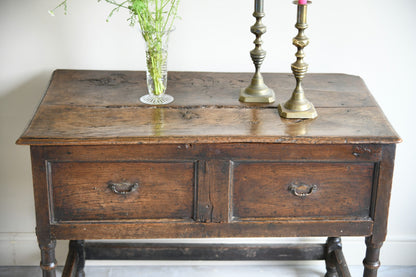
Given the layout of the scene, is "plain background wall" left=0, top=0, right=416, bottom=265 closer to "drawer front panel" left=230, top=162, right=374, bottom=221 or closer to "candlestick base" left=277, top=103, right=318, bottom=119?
"candlestick base" left=277, top=103, right=318, bottom=119

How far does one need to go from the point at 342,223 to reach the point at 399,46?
2.92ft

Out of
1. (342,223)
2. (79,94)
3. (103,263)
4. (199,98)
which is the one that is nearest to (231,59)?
(199,98)

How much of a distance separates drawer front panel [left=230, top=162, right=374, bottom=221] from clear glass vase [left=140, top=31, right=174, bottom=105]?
39cm

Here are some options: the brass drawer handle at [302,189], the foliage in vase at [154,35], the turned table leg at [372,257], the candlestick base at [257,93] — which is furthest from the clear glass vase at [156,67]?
the turned table leg at [372,257]

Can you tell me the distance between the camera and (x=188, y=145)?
1.79 metres

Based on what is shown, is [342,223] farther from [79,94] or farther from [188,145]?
[79,94]

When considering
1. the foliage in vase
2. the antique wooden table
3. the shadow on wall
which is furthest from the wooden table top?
the shadow on wall

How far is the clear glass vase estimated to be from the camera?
1.94 meters

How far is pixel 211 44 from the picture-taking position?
2383mm

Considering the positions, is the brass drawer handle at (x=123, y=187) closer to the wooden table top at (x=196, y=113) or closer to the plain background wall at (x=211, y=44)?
the wooden table top at (x=196, y=113)

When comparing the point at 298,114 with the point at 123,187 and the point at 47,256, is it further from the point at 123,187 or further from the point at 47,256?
the point at 47,256

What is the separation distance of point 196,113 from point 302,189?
42 centimetres

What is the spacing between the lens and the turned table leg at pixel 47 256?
189 centimetres

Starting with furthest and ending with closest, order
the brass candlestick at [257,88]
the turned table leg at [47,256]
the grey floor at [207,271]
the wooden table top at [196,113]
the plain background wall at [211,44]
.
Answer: the grey floor at [207,271], the plain background wall at [211,44], the brass candlestick at [257,88], the turned table leg at [47,256], the wooden table top at [196,113]
